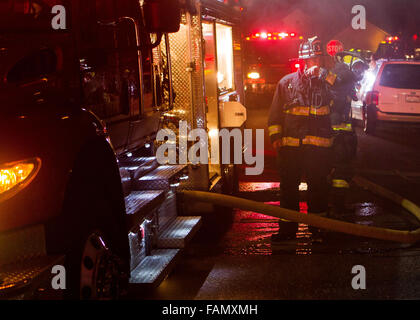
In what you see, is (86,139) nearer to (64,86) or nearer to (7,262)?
(64,86)

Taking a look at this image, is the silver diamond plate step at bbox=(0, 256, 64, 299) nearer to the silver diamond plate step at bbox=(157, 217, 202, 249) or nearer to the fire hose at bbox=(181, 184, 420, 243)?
the silver diamond plate step at bbox=(157, 217, 202, 249)

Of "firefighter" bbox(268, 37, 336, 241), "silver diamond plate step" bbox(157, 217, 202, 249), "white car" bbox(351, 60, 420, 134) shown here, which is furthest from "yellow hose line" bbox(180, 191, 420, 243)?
"white car" bbox(351, 60, 420, 134)

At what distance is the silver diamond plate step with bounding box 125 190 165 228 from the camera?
3.89m

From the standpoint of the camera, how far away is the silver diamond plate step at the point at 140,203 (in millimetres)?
3887

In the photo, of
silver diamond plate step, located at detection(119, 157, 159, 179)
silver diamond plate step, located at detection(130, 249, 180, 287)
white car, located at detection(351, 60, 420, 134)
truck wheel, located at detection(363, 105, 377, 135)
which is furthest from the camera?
truck wheel, located at detection(363, 105, 377, 135)

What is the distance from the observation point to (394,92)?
1427 cm

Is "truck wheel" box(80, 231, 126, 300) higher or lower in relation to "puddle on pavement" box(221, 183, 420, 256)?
higher

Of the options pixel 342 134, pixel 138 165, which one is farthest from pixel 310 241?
pixel 138 165

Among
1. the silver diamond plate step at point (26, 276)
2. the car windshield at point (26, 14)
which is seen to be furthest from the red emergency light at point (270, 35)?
the silver diamond plate step at point (26, 276)

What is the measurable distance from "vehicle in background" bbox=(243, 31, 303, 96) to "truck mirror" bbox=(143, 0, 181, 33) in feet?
63.8

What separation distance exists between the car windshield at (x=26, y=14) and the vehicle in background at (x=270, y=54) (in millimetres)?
20026

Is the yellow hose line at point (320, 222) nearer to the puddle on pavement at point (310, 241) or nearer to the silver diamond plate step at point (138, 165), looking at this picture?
the puddle on pavement at point (310, 241)

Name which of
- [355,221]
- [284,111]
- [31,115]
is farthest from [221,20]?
→ [31,115]

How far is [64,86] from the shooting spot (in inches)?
132
